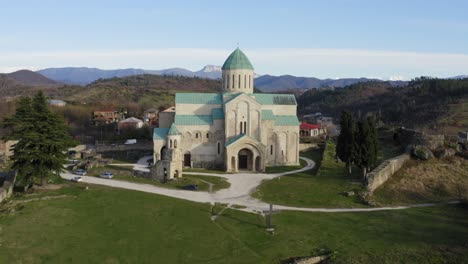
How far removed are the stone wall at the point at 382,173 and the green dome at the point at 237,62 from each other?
73.9 feet

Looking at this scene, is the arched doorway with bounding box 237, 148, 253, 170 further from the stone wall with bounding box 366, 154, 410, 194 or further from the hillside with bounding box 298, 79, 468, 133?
the hillside with bounding box 298, 79, 468, 133

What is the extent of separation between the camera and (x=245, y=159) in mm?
52344

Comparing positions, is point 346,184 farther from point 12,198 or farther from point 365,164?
point 12,198

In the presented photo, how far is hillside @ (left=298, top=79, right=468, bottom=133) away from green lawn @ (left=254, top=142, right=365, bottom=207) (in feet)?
169

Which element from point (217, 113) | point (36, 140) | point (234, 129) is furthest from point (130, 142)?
point (36, 140)

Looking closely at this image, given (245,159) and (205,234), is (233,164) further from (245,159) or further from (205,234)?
(205,234)

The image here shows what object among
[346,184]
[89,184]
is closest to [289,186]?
[346,184]

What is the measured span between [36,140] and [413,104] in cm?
11764

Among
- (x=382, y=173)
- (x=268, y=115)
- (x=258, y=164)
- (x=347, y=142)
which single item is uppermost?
(x=268, y=115)

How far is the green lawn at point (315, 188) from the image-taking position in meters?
36.1

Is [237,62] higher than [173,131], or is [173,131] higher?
[237,62]

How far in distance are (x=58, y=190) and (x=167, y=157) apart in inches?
461

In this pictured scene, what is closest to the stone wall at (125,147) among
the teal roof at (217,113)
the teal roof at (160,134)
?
the teal roof at (160,134)

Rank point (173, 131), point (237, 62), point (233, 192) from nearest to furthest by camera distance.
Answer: point (233, 192)
point (173, 131)
point (237, 62)
